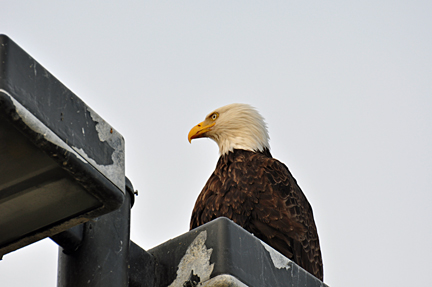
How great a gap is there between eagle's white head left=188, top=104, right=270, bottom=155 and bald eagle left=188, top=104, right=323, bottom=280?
345 millimetres

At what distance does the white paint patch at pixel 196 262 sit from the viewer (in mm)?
1583

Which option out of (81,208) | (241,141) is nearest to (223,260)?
(81,208)

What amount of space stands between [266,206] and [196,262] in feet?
9.31

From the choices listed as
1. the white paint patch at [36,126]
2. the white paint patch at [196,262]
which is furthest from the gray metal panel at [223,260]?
the white paint patch at [36,126]

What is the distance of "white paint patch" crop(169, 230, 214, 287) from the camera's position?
1583 millimetres

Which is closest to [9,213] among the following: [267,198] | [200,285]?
[200,285]

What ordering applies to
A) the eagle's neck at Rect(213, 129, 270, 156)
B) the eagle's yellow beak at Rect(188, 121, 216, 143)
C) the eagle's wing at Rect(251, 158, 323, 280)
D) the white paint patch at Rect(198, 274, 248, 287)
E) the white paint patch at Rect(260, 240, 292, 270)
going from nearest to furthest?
the white paint patch at Rect(198, 274, 248, 287), the white paint patch at Rect(260, 240, 292, 270), the eagle's wing at Rect(251, 158, 323, 280), the eagle's neck at Rect(213, 129, 270, 156), the eagle's yellow beak at Rect(188, 121, 216, 143)

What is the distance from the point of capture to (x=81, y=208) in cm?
133

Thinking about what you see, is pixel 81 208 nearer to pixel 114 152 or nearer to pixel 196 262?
pixel 114 152

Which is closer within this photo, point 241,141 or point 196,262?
point 196,262

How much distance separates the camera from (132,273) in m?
1.68

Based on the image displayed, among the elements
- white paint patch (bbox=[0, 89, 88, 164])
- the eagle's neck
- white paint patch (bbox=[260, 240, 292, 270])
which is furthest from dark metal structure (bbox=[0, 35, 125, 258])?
the eagle's neck

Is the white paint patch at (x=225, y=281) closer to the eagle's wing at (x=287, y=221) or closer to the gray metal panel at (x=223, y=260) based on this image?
the gray metal panel at (x=223, y=260)

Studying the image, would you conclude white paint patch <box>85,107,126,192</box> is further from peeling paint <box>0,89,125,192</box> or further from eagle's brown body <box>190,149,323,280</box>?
eagle's brown body <box>190,149,323,280</box>
